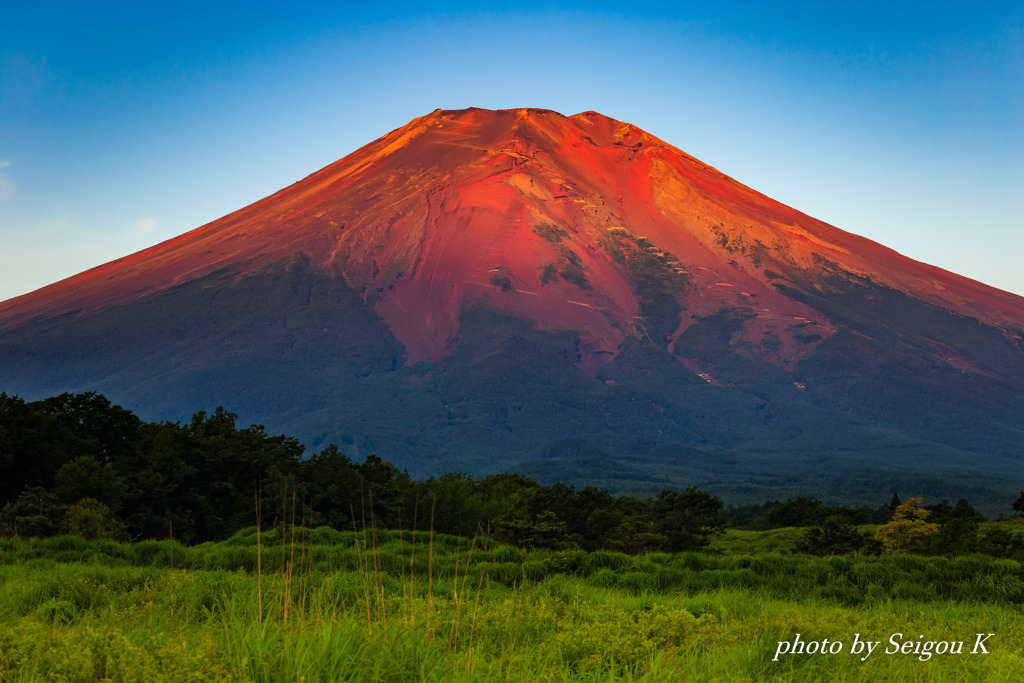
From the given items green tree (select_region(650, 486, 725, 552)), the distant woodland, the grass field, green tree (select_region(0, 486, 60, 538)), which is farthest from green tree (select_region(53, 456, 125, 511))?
green tree (select_region(650, 486, 725, 552))

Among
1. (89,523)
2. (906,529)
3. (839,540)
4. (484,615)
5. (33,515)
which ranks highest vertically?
(484,615)

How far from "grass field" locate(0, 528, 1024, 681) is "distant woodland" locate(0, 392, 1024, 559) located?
18.0ft

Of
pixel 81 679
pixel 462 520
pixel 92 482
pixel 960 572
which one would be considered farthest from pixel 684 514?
pixel 81 679

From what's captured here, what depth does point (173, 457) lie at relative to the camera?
2958cm

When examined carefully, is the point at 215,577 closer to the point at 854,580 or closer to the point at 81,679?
the point at 81,679

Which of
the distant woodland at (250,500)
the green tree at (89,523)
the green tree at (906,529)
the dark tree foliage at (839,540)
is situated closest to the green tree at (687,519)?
the distant woodland at (250,500)

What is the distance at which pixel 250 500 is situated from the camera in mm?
31391

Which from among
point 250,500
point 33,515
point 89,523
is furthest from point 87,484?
point 250,500

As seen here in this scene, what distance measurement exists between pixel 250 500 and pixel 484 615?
83.9ft

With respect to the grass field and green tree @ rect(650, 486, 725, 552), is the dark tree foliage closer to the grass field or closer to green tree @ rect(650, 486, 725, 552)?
green tree @ rect(650, 486, 725, 552)

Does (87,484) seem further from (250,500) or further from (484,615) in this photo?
(484,615)

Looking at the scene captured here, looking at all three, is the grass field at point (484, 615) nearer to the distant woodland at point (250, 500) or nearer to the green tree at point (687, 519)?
the distant woodland at point (250, 500)

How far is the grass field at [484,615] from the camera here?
518cm

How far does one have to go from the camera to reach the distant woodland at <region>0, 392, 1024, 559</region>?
21.7 meters
